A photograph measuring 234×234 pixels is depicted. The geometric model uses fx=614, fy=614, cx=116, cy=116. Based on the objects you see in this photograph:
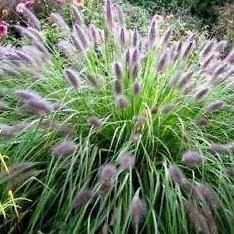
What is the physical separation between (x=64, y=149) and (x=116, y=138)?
46 cm

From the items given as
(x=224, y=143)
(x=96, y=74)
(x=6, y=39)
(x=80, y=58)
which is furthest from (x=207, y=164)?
(x=6, y=39)

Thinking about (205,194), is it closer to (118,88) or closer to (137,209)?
(137,209)

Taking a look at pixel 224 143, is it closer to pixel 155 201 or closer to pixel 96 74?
pixel 155 201

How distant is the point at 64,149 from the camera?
2947 millimetres

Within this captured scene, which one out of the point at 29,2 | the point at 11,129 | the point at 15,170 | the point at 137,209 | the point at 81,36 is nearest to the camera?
the point at 137,209

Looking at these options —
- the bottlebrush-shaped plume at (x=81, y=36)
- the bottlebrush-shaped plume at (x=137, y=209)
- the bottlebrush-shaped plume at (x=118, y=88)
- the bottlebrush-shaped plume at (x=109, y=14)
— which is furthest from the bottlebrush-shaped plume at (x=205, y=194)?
the bottlebrush-shaped plume at (x=109, y=14)

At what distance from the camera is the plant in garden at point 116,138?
117 inches

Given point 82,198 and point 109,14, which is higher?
point 109,14

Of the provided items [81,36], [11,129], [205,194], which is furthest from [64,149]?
[81,36]

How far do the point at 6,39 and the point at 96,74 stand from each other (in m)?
2.20

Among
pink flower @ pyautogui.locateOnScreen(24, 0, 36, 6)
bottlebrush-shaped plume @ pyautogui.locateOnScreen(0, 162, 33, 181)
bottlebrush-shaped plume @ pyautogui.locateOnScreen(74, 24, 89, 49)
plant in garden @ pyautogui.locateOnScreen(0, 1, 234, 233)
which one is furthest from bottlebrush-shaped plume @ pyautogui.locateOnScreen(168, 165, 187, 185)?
pink flower @ pyautogui.locateOnScreen(24, 0, 36, 6)

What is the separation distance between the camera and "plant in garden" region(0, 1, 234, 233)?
2971 millimetres

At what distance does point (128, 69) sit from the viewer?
3443 millimetres

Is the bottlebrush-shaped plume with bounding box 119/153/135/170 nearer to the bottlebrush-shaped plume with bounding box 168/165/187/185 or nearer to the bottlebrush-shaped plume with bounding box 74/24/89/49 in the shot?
the bottlebrush-shaped plume with bounding box 168/165/187/185
